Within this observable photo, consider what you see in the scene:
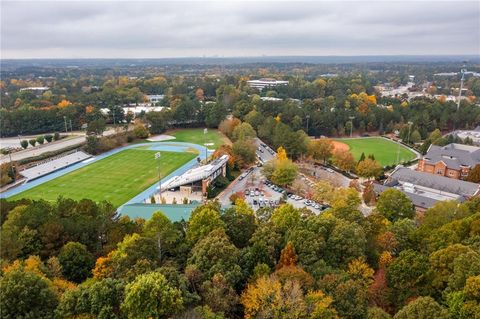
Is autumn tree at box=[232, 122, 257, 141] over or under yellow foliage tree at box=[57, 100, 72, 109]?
under

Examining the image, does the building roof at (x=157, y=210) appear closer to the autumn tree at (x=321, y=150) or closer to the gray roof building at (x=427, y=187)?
the gray roof building at (x=427, y=187)

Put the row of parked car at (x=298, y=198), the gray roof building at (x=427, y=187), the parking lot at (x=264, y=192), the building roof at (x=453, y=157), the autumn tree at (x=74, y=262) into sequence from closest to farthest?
the autumn tree at (x=74, y=262) → the gray roof building at (x=427, y=187) → the row of parked car at (x=298, y=198) → the parking lot at (x=264, y=192) → the building roof at (x=453, y=157)

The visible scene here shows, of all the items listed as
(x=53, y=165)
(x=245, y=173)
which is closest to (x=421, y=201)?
(x=245, y=173)

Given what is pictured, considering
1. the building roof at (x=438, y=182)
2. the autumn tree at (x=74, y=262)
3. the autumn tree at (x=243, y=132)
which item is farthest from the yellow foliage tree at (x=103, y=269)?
the autumn tree at (x=243, y=132)

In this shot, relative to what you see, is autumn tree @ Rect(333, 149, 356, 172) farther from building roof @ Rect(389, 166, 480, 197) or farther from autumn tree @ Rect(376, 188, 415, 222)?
autumn tree @ Rect(376, 188, 415, 222)

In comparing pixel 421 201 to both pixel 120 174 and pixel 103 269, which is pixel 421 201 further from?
pixel 120 174

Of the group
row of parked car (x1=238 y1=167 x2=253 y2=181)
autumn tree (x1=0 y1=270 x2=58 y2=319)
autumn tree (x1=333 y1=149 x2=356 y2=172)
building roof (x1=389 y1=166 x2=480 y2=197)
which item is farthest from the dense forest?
autumn tree (x1=333 y1=149 x2=356 y2=172)
